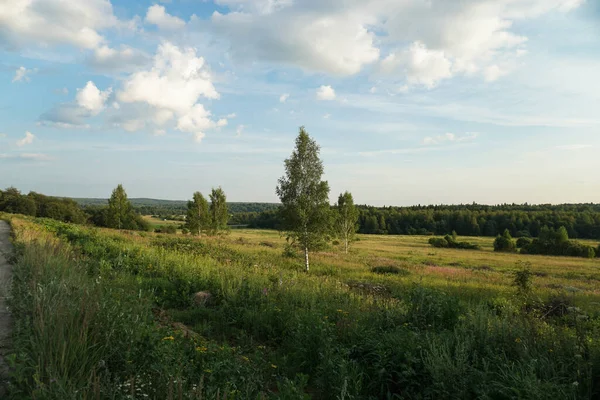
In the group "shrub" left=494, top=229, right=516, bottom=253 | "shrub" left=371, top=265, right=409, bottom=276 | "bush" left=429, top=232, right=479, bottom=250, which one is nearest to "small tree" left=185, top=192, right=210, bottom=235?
"shrub" left=371, top=265, right=409, bottom=276

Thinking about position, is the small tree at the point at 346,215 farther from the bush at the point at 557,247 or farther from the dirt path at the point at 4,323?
the dirt path at the point at 4,323

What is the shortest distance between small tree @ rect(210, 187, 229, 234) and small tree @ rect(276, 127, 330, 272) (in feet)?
104

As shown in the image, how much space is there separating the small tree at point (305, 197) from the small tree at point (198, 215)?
101ft

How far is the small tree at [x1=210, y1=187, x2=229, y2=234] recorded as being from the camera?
53375 millimetres

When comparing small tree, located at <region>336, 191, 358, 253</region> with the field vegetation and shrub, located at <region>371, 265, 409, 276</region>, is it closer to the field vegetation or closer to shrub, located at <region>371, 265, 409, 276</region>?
shrub, located at <region>371, 265, 409, 276</region>

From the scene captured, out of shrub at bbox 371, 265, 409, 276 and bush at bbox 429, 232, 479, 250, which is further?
bush at bbox 429, 232, 479, 250

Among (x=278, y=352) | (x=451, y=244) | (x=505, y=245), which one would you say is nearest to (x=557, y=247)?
(x=505, y=245)

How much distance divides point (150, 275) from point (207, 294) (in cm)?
316

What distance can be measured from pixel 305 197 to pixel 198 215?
32.7m

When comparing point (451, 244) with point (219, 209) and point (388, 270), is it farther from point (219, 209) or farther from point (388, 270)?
point (388, 270)

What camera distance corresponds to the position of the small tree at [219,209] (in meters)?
53.4

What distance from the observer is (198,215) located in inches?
2037

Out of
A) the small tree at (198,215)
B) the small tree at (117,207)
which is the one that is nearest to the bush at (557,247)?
the small tree at (198,215)

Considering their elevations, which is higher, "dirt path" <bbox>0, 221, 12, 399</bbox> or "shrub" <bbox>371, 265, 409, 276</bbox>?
"dirt path" <bbox>0, 221, 12, 399</bbox>
